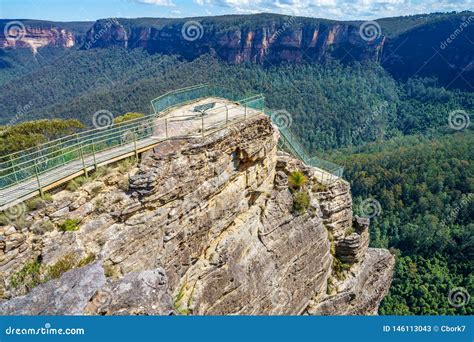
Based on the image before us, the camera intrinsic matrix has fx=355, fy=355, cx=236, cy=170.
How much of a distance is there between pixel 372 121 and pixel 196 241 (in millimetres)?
134799

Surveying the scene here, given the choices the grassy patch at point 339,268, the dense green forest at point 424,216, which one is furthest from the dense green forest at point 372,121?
the grassy patch at point 339,268

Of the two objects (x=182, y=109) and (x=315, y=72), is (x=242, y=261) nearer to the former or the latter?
(x=182, y=109)

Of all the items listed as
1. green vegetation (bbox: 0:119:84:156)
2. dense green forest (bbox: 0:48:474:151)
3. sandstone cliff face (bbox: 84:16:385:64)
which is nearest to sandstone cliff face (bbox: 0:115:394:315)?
green vegetation (bbox: 0:119:84:156)

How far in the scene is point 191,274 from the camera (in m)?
14.8

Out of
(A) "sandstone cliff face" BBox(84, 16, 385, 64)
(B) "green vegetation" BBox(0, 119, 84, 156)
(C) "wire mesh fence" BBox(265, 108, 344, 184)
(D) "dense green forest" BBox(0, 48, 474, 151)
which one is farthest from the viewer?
(A) "sandstone cliff face" BBox(84, 16, 385, 64)

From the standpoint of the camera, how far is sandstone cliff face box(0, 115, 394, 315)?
33.6 ft

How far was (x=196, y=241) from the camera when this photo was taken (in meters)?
15.0

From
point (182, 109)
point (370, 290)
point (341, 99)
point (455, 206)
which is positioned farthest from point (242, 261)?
point (341, 99)

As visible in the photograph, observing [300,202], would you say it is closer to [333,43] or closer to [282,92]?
[282,92]

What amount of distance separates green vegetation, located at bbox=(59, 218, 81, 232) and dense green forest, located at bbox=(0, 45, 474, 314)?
38150 millimetres

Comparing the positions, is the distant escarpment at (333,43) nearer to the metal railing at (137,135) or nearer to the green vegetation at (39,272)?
the metal railing at (137,135)

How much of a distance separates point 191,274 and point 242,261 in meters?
2.76

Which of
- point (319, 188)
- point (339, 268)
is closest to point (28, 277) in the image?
point (319, 188)

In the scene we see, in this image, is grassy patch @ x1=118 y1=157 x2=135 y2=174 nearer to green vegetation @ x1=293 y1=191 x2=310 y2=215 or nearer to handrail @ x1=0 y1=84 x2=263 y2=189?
handrail @ x1=0 y1=84 x2=263 y2=189
